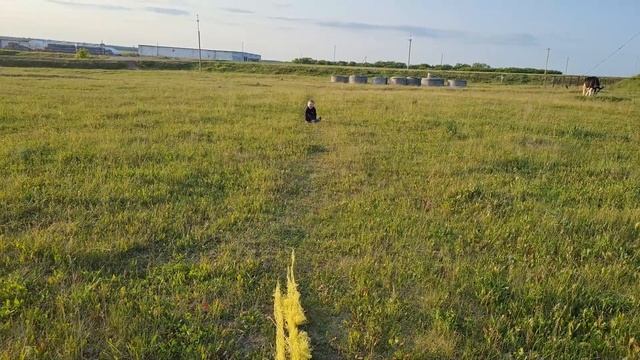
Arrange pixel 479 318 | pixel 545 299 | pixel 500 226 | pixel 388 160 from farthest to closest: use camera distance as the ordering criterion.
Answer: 1. pixel 388 160
2. pixel 500 226
3. pixel 545 299
4. pixel 479 318

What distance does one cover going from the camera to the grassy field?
11.7 feet

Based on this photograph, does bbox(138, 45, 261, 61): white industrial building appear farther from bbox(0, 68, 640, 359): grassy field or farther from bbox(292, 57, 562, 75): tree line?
bbox(0, 68, 640, 359): grassy field

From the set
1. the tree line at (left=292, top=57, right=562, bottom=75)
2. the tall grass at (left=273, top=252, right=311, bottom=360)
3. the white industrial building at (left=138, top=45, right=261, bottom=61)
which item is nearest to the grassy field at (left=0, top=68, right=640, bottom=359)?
the tall grass at (left=273, top=252, right=311, bottom=360)

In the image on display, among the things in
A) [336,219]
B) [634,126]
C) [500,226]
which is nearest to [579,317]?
[500,226]

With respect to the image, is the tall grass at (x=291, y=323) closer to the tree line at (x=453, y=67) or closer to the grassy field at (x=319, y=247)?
the grassy field at (x=319, y=247)

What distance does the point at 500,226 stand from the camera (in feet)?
18.9

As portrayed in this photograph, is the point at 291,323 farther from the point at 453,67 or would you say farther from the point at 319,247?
the point at 453,67

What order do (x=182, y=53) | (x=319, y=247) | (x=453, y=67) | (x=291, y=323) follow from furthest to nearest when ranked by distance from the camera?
(x=182, y=53) < (x=453, y=67) < (x=319, y=247) < (x=291, y=323)

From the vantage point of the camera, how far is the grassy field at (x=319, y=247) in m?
3.57

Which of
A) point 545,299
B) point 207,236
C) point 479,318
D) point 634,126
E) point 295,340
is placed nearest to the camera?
point 295,340

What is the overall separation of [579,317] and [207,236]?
354 centimetres

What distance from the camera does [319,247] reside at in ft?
16.6

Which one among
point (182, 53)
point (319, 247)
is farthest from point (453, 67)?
point (182, 53)

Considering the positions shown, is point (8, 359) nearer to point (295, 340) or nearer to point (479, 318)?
point (295, 340)
